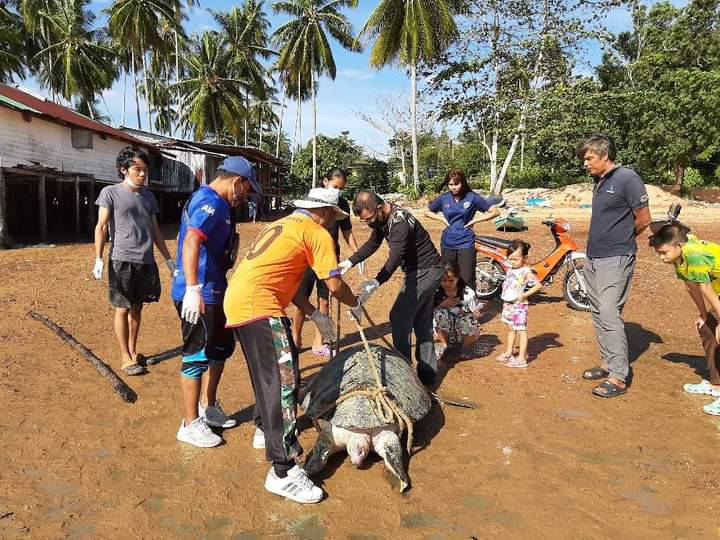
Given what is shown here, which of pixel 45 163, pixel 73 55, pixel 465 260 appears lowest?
pixel 465 260

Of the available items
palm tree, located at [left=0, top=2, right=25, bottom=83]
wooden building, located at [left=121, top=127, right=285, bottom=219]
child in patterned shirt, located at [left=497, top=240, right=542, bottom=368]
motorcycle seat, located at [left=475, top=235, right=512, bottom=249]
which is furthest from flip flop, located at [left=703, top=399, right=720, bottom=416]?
palm tree, located at [left=0, top=2, right=25, bottom=83]

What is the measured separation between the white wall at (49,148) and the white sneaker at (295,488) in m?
13.7

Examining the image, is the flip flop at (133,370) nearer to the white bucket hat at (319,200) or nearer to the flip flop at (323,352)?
the flip flop at (323,352)

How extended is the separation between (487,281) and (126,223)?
196 inches

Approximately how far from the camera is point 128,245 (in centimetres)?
434

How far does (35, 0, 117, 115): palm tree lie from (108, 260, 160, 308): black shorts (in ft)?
100

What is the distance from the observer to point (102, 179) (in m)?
17.1

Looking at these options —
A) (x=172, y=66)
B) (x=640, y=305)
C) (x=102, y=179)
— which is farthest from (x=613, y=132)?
(x=172, y=66)

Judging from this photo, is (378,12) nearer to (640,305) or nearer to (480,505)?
(640,305)

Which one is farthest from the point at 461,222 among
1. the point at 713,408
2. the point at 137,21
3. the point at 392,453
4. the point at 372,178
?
the point at 372,178

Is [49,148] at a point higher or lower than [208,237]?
higher

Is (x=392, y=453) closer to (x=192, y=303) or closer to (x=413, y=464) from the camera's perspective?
(x=413, y=464)

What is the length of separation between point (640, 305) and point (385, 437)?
578 centimetres

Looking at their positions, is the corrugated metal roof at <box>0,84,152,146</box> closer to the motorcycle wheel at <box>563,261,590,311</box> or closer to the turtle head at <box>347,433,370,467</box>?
the motorcycle wheel at <box>563,261,590,311</box>
